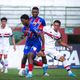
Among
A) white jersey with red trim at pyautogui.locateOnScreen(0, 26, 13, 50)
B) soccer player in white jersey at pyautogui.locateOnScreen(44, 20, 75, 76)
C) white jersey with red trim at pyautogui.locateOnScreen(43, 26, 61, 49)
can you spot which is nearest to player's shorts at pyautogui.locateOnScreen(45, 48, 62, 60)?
soccer player in white jersey at pyautogui.locateOnScreen(44, 20, 75, 76)

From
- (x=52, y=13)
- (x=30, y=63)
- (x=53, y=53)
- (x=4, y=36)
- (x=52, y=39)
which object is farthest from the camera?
(x=52, y=13)

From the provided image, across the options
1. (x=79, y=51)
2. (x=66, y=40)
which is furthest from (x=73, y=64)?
(x=66, y=40)

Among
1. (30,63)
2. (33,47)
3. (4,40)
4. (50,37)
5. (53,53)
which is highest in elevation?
(50,37)

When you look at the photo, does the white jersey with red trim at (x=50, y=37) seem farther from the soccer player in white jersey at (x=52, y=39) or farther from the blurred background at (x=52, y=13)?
the blurred background at (x=52, y=13)

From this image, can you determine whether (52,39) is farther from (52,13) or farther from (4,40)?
(52,13)

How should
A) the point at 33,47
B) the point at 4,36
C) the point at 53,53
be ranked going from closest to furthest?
the point at 33,47
the point at 53,53
the point at 4,36

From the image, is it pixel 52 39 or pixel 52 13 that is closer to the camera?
pixel 52 39

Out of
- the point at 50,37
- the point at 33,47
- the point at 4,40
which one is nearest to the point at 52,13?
the point at 4,40

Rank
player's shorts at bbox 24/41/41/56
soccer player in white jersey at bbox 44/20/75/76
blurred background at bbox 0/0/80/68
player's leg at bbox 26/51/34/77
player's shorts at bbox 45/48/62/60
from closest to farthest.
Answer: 1. player's leg at bbox 26/51/34/77
2. player's shorts at bbox 24/41/41/56
3. player's shorts at bbox 45/48/62/60
4. soccer player in white jersey at bbox 44/20/75/76
5. blurred background at bbox 0/0/80/68

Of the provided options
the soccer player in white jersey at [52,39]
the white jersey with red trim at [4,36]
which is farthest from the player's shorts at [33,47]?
the white jersey with red trim at [4,36]

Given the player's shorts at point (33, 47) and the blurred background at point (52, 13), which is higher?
the blurred background at point (52, 13)

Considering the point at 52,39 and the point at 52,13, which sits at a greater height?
the point at 52,13

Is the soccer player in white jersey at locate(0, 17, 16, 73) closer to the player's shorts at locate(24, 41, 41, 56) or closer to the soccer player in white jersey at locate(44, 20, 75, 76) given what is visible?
the soccer player in white jersey at locate(44, 20, 75, 76)

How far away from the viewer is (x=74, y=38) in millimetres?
24688
